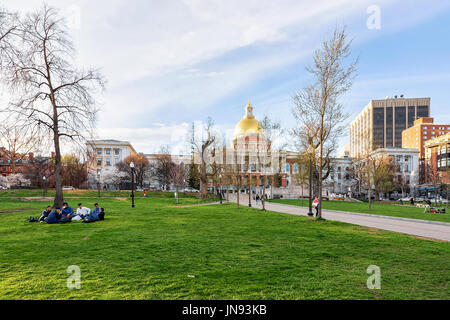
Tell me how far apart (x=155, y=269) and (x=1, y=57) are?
1292 centimetres

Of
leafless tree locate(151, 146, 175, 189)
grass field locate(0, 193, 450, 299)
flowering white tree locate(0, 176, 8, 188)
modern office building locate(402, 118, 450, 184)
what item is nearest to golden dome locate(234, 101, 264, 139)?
leafless tree locate(151, 146, 175, 189)

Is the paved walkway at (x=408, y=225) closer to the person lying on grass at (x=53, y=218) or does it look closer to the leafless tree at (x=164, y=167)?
the person lying on grass at (x=53, y=218)

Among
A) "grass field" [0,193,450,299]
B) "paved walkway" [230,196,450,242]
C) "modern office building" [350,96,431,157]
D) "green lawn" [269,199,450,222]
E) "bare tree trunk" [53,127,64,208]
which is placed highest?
"modern office building" [350,96,431,157]

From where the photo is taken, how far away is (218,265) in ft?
24.2

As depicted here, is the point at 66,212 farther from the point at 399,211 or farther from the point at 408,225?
the point at 399,211

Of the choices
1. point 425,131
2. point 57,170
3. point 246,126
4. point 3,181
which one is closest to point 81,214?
point 57,170

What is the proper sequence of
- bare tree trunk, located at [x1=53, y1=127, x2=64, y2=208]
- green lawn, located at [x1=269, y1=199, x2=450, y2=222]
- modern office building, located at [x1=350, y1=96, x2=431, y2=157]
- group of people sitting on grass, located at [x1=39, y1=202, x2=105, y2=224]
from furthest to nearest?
modern office building, located at [x1=350, y1=96, x2=431, y2=157] < green lawn, located at [x1=269, y1=199, x2=450, y2=222] < bare tree trunk, located at [x1=53, y1=127, x2=64, y2=208] < group of people sitting on grass, located at [x1=39, y1=202, x2=105, y2=224]

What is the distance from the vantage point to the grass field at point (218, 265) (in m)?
5.56

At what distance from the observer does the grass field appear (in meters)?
5.56

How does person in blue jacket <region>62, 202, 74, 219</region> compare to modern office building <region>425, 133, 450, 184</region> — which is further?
modern office building <region>425, 133, 450, 184</region>

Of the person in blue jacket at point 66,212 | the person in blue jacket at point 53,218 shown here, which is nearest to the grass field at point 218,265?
the person in blue jacket at point 53,218

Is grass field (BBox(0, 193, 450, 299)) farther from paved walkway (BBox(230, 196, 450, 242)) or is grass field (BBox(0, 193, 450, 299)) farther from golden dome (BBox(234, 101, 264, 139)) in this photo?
golden dome (BBox(234, 101, 264, 139))
